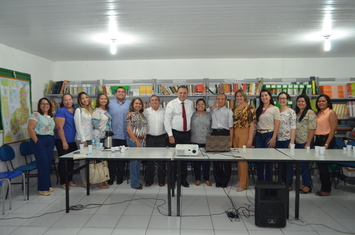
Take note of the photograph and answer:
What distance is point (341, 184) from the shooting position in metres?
4.93

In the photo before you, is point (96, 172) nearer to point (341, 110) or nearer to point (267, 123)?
point (267, 123)

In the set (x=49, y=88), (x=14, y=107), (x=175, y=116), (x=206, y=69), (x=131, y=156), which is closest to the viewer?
(x=131, y=156)

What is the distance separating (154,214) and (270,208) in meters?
1.51

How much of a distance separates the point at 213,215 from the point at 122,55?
4.16 m

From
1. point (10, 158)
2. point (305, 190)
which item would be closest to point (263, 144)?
point (305, 190)

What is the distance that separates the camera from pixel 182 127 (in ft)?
15.2

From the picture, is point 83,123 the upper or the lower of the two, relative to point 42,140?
upper

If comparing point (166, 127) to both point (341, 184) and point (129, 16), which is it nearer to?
point (129, 16)

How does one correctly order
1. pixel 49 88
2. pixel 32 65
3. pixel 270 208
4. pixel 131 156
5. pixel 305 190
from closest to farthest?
1. pixel 270 208
2. pixel 131 156
3. pixel 305 190
4. pixel 32 65
5. pixel 49 88

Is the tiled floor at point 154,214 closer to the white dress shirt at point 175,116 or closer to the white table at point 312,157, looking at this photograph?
the white table at point 312,157

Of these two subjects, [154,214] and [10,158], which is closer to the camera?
[154,214]

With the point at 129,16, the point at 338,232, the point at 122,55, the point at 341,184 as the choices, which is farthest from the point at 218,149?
the point at 122,55

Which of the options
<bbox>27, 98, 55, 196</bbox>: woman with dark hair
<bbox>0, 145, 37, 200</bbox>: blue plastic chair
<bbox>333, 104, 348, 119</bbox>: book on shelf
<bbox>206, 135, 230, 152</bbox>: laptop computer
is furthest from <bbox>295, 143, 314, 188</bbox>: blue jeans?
<bbox>0, 145, 37, 200</bbox>: blue plastic chair

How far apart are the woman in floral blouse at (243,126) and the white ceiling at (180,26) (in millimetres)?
1222
